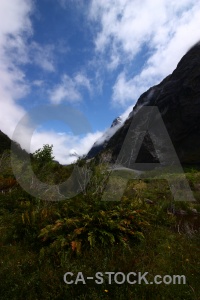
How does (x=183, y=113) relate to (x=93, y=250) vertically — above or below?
above

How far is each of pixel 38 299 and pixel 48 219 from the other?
3.82 meters

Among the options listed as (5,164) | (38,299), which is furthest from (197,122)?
(38,299)

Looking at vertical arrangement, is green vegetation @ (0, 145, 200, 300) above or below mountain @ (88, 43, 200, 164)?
below

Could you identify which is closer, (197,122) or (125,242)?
(125,242)

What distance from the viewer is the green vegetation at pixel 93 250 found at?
4977mm

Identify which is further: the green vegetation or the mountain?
the mountain

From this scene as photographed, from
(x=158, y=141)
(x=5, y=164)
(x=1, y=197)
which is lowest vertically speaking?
(x=1, y=197)

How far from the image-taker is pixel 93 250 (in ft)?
21.9

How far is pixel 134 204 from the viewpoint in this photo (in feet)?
31.1

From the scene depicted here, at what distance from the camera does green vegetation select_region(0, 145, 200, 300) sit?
4977 mm

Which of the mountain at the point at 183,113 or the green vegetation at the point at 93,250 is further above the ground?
the mountain at the point at 183,113

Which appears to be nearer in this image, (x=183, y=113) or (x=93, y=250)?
(x=93, y=250)

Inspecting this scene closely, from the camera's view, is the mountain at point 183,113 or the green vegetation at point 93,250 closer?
the green vegetation at point 93,250

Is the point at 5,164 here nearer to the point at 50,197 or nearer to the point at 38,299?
the point at 50,197
